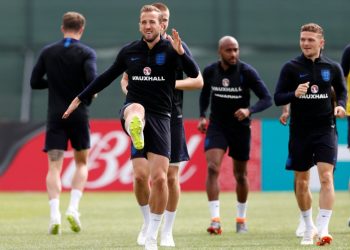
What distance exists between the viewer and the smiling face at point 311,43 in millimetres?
10430

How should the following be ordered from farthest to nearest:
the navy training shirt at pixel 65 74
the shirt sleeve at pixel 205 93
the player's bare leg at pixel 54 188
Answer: the shirt sleeve at pixel 205 93 → the navy training shirt at pixel 65 74 → the player's bare leg at pixel 54 188

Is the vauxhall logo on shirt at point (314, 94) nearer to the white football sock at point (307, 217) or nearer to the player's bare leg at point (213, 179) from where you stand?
the white football sock at point (307, 217)

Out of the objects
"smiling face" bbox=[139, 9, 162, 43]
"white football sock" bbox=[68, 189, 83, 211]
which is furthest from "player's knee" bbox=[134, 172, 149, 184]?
"white football sock" bbox=[68, 189, 83, 211]

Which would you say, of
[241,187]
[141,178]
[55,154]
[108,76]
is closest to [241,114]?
[241,187]

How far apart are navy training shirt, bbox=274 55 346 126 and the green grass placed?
123 centimetres

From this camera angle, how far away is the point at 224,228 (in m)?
12.9

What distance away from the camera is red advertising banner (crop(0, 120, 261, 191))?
66.4ft

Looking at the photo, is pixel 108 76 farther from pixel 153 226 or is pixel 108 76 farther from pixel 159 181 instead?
pixel 153 226

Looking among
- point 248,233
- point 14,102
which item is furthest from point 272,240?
point 14,102

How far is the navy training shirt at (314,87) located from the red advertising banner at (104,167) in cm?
963

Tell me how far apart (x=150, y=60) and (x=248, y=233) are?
334 cm

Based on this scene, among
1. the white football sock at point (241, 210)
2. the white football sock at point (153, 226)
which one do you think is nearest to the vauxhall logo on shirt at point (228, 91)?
the white football sock at point (241, 210)

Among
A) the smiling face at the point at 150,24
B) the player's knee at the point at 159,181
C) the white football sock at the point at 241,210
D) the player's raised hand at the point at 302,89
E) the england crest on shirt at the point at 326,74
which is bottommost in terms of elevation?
the white football sock at the point at 241,210

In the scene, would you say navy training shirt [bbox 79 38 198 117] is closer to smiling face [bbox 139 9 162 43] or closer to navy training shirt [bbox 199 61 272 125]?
smiling face [bbox 139 9 162 43]
